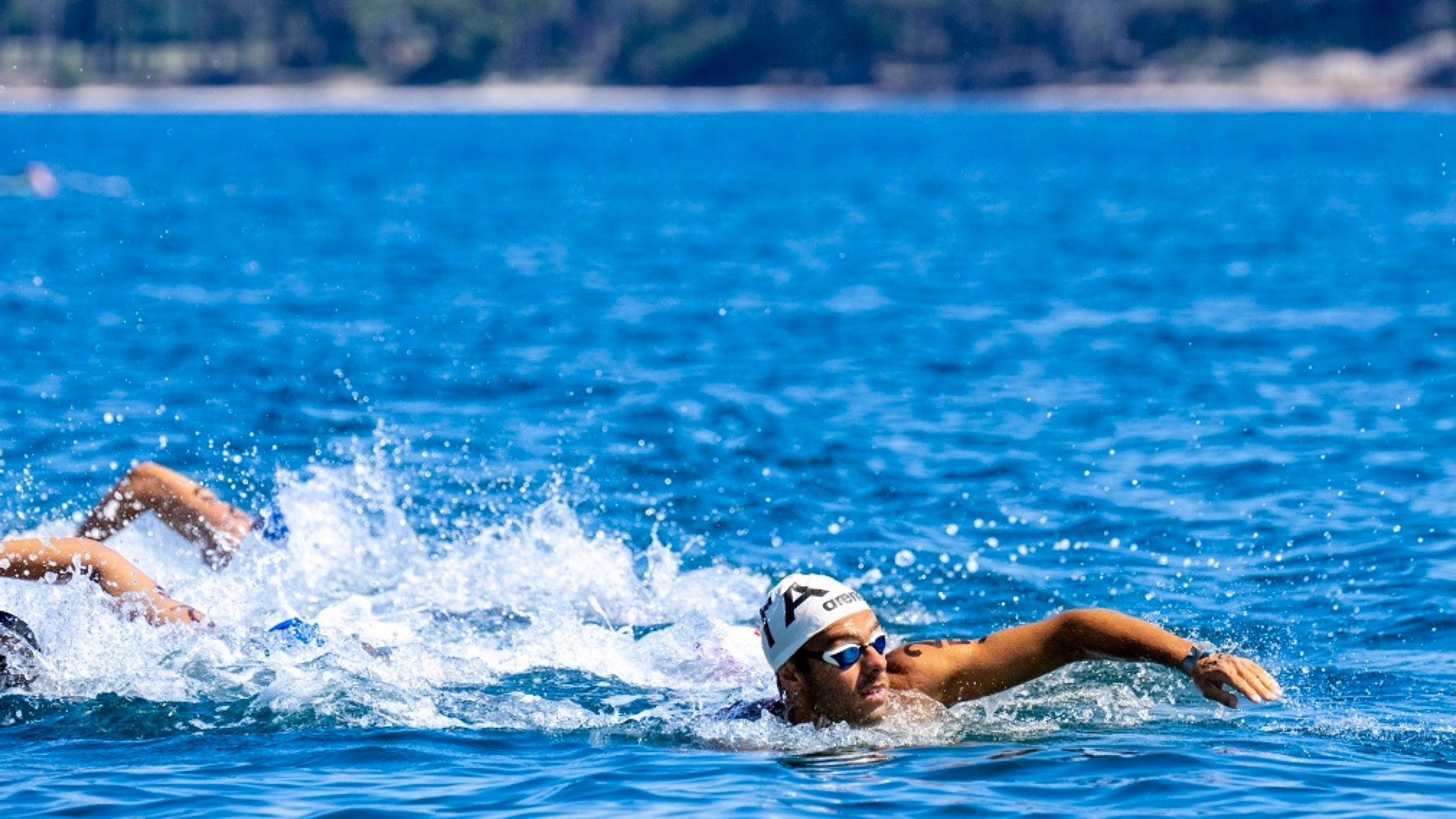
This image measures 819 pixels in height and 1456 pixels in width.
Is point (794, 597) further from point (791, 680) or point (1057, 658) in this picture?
point (1057, 658)

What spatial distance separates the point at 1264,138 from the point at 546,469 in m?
84.3

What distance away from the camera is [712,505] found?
1609cm

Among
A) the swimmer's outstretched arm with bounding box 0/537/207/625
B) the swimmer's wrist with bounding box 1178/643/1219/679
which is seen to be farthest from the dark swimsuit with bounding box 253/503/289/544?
the swimmer's wrist with bounding box 1178/643/1219/679

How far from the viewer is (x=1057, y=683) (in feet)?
35.5

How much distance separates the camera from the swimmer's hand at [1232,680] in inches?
325

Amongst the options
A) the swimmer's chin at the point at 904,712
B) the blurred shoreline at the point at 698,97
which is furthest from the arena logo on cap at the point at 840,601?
the blurred shoreline at the point at 698,97

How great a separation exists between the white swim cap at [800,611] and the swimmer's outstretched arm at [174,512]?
462 cm

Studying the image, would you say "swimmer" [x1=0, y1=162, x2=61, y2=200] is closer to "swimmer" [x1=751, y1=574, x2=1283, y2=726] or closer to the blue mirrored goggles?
"swimmer" [x1=751, y1=574, x2=1283, y2=726]

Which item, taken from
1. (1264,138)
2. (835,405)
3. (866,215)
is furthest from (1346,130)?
(835,405)

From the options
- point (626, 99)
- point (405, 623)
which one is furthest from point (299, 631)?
point (626, 99)

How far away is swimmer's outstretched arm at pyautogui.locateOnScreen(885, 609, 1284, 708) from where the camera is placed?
838 centimetres

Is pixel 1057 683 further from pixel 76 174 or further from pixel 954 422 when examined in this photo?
pixel 76 174

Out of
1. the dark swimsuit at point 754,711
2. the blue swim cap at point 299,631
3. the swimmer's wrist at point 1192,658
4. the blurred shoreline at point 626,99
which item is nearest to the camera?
the swimmer's wrist at point 1192,658

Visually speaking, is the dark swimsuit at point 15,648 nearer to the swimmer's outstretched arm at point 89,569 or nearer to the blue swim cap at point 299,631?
the swimmer's outstretched arm at point 89,569
